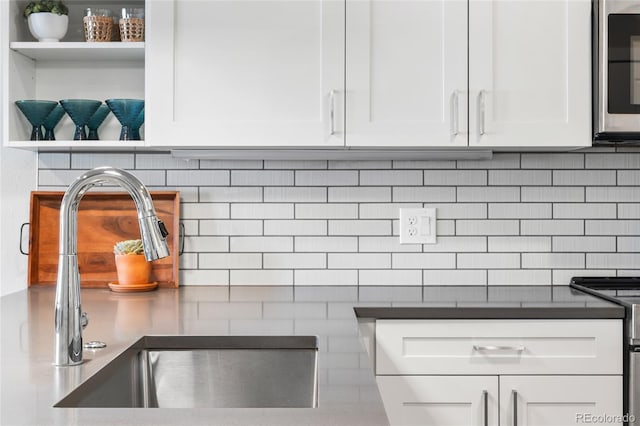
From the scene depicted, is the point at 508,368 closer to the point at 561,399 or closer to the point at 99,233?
the point at 561,399

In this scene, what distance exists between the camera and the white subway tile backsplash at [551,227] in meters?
2.54

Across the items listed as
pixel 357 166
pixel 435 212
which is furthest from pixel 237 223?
pixel 435 212

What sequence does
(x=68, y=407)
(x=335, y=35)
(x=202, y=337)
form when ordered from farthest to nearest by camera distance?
(x=335, y=35)
(x=202, y=337)
(x=68, y=407)

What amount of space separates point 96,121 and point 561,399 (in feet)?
5.76

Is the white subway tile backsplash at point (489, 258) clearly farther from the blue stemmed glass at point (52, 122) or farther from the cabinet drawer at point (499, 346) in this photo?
the blue stemmed glass at point (52, 122)

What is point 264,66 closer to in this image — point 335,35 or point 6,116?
point 335,35

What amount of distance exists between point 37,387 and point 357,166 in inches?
62.6

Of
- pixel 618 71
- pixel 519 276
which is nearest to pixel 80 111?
pixel 519 276

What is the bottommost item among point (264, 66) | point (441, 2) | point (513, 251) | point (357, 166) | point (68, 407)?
point (68, 407)

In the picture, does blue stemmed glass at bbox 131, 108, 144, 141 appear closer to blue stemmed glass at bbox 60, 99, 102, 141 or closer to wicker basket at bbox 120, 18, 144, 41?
blue stemmed glass at bbox 60, 99, 102, 141

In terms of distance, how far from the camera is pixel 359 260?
2.54 meters

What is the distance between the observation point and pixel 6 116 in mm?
2283

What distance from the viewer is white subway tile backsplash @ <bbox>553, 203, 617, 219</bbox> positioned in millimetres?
Result: 2543

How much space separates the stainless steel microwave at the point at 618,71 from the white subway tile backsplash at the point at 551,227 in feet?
1.44
